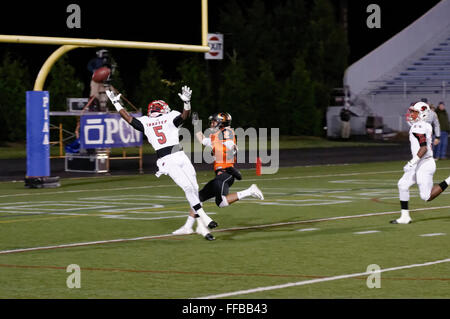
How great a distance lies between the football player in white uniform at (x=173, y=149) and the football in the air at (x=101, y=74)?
1185 cm

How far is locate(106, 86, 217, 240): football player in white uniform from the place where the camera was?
39.8 ft

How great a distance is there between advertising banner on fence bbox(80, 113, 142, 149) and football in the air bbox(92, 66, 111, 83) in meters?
1.26

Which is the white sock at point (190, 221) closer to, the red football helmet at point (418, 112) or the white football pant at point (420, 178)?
the white football pant at point (420, 178)

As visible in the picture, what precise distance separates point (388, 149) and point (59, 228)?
2405 centimetres

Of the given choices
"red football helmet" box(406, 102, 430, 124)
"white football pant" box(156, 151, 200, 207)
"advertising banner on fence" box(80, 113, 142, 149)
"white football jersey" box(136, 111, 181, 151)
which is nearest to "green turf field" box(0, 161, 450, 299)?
"white football pant" box(156, 151, 200, 207)

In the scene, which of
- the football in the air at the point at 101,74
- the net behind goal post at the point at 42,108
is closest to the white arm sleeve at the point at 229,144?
the net behind goal post at the point at 42,108

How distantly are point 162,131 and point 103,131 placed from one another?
446 inches

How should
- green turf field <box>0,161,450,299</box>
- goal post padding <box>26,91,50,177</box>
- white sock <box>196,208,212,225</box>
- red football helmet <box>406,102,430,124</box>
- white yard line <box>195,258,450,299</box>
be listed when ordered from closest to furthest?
white yard line <box>195,258,450,299</box> < green turf field <box>0,161,450,299</box> < white sock <box>196,208,212,225</box> < red football helmet <box>406,102,430,124</box> < goal post padding <box>26,91,50,177</box>

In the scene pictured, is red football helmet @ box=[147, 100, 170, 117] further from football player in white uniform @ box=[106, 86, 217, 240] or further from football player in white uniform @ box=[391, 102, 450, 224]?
football player in white uniform @ box=[391, 102, 450, 224]

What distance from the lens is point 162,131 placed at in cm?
1236

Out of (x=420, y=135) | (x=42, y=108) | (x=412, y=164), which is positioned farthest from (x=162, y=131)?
(x=42, y=108)

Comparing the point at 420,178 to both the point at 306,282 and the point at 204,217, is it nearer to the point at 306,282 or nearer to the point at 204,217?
the point at 204,217

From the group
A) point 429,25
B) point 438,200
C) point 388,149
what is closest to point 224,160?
point 438,200

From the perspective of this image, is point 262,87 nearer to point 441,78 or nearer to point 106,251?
point 441,78
